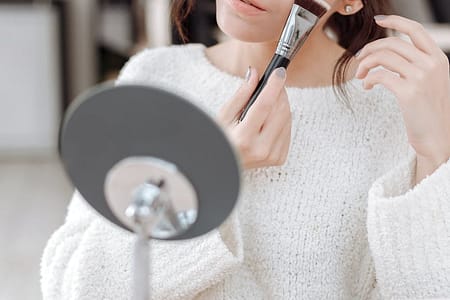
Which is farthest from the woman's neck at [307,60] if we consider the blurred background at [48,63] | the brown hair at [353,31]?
the blurred background at [48,63]

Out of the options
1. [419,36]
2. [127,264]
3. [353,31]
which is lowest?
[127,264]

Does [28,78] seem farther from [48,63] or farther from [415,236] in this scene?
[415,236]

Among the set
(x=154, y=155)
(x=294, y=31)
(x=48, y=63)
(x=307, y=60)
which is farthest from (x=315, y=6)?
(x=48, y=63)

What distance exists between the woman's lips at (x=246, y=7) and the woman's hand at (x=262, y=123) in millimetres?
63

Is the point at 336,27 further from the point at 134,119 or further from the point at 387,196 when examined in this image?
the point at 134,119

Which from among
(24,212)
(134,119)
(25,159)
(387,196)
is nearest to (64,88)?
(25,159)

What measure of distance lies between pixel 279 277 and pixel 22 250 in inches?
66.6

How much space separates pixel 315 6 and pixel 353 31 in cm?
24

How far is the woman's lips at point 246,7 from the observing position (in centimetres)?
72

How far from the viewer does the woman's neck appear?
2.89 ft

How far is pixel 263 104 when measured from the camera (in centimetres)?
64

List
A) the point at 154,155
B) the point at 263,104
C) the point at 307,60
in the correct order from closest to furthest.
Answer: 1. the point at 154,155
2. the point at 263,104
3. the point at 307,60

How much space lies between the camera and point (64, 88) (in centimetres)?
334

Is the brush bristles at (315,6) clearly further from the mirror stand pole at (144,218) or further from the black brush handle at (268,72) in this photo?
the mirror stand pole at (144,218)
